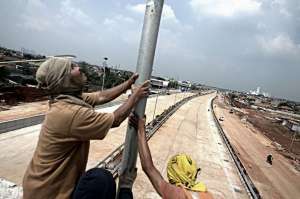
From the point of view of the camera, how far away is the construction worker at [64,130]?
269 cm

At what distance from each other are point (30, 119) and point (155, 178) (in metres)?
20.5

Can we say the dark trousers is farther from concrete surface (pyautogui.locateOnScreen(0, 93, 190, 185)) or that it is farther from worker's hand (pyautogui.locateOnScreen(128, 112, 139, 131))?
concrete surface (pyautogui.locateOnScreen(0, 93, 190, 185))

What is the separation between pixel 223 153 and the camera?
24594mm

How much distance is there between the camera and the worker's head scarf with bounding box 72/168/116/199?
2523 mm

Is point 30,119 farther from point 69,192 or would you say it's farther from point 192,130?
point 69,192

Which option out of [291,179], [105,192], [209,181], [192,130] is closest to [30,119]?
[209,181]

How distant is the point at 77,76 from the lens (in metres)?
2.92

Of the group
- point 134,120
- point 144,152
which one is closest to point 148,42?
point 134,120

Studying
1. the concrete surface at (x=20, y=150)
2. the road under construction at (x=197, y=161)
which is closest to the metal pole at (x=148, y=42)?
the road under construction at (x=197, y=161)

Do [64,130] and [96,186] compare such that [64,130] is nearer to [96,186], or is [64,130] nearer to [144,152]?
[96,186]

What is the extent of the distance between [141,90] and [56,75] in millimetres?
678

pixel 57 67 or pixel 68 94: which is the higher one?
pixel 57 67

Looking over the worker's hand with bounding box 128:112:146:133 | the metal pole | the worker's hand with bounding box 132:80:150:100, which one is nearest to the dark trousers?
the metal pole

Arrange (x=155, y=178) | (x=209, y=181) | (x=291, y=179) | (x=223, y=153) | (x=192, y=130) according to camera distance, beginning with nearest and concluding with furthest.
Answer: (x=155, y=178) < (x=209, y=181) < (x=223, y=153) < (x=291, y=179) < (x=192, y=130)
